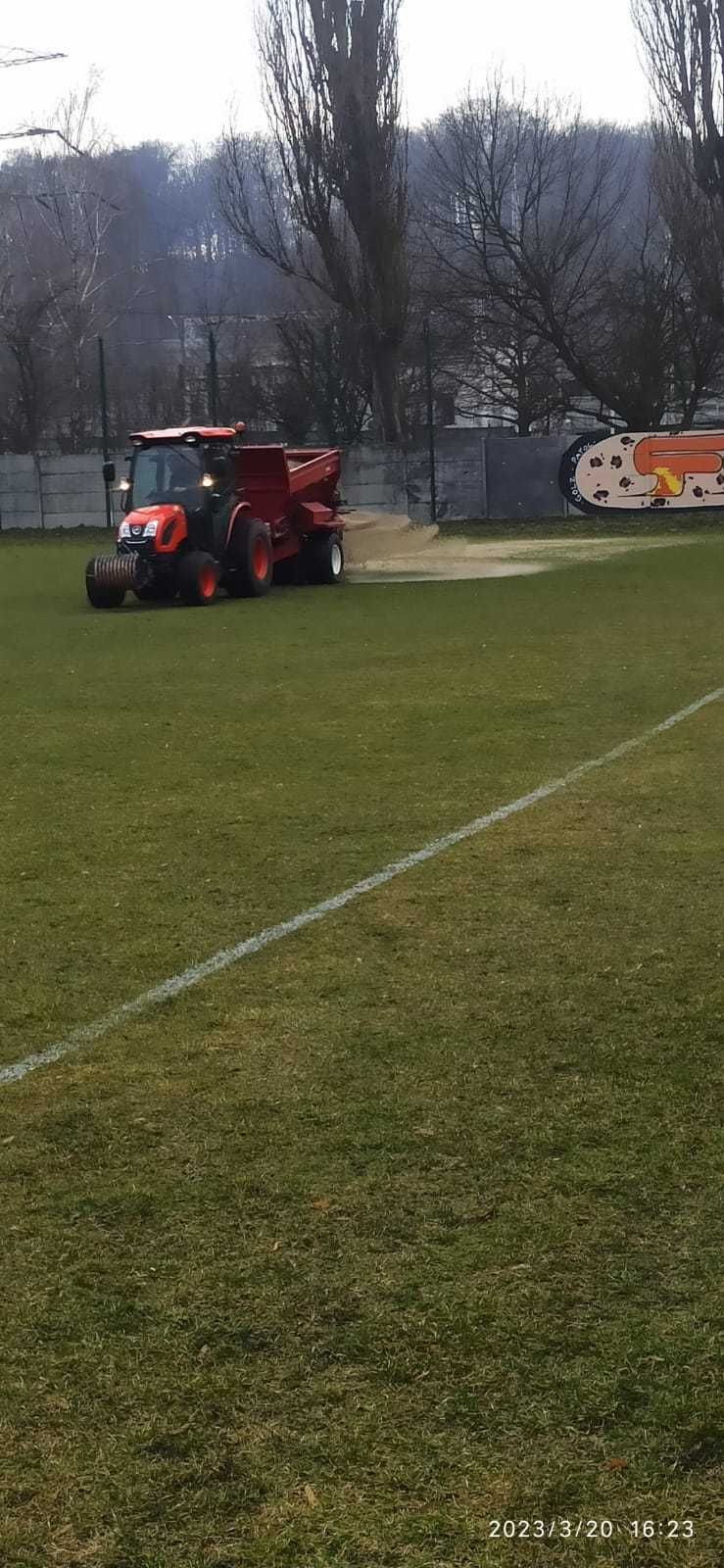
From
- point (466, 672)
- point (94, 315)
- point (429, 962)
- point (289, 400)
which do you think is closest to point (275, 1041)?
point (429, 962)

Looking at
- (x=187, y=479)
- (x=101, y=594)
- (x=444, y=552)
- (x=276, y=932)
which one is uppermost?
(x=187, y=479)

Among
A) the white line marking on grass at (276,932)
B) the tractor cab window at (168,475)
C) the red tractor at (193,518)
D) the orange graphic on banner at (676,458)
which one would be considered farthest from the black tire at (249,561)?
the orange graphic on banner at (676,458)

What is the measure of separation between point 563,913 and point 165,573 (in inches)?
537

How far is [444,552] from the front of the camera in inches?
1078

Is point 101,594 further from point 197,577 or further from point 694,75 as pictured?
point 694,75

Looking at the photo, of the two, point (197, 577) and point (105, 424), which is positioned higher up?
point (105, 424)

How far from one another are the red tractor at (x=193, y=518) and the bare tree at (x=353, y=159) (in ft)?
56.0

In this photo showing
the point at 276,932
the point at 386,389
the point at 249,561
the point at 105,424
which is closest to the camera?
→ the point at 276,932

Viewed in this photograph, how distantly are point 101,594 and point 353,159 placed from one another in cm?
2104

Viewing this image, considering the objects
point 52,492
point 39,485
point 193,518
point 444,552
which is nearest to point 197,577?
point 193,518

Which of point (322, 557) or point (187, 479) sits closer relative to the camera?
point (187, 479)

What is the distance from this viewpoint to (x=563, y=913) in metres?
6.27
